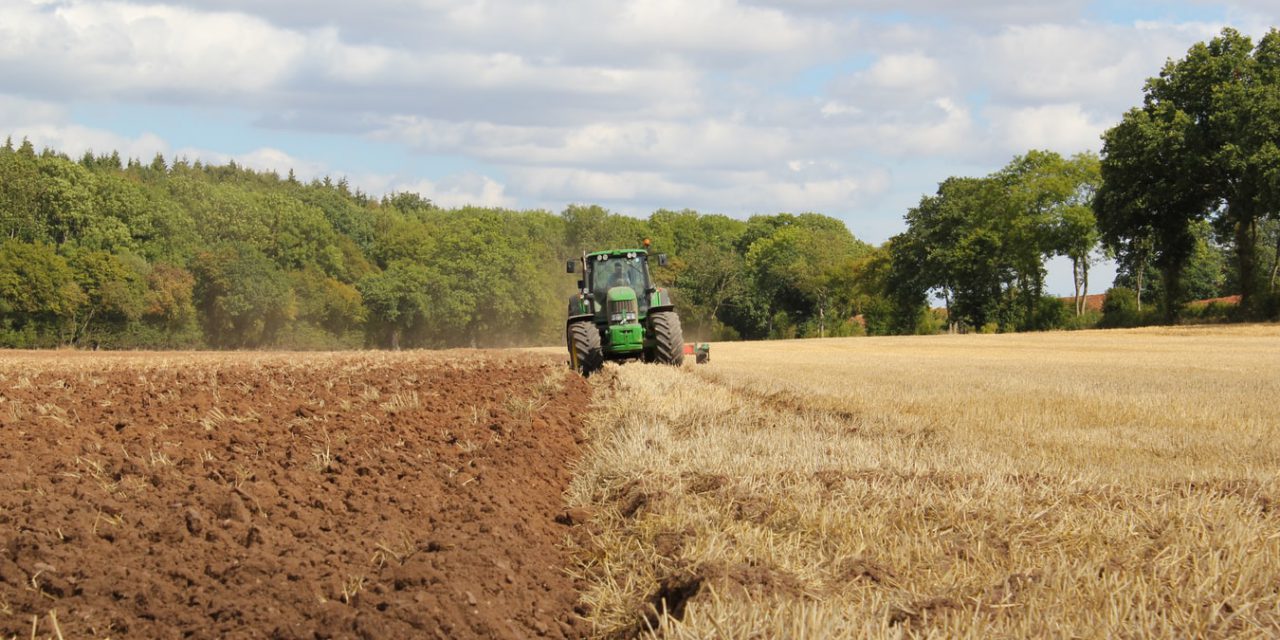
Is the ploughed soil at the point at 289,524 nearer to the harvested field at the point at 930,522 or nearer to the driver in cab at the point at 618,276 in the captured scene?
the harvested field at the point at 930,522

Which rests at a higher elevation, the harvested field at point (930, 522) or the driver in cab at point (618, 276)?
the driver in cab at point (618, 276)

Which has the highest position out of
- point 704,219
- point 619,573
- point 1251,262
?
point 704,219

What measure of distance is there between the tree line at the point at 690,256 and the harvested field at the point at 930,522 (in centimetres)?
3735

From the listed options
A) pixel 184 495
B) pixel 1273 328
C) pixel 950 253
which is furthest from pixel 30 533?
pixel 950 253

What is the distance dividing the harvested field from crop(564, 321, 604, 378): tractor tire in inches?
270

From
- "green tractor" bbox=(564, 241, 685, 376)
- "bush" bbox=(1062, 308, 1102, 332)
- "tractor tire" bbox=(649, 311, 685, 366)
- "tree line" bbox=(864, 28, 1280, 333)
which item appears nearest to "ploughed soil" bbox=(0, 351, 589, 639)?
"green tractor" bbox=(564, 241, 685, 376)

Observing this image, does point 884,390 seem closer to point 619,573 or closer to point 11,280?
→ point 619,573

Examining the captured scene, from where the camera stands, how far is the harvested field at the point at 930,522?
477 cm

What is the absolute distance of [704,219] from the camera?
140000mm

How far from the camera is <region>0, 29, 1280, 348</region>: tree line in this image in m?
47.6

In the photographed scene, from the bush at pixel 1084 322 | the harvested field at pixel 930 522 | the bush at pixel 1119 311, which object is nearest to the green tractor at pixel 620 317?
the harvested field at pixel 930 522

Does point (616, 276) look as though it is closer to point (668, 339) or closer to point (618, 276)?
point (618, 276)

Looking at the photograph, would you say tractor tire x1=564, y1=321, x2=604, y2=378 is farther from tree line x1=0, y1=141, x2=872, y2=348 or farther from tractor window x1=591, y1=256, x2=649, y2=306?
tree line x1=0, y1=141, x2=872, y2=348

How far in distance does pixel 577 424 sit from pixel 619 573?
591cm
